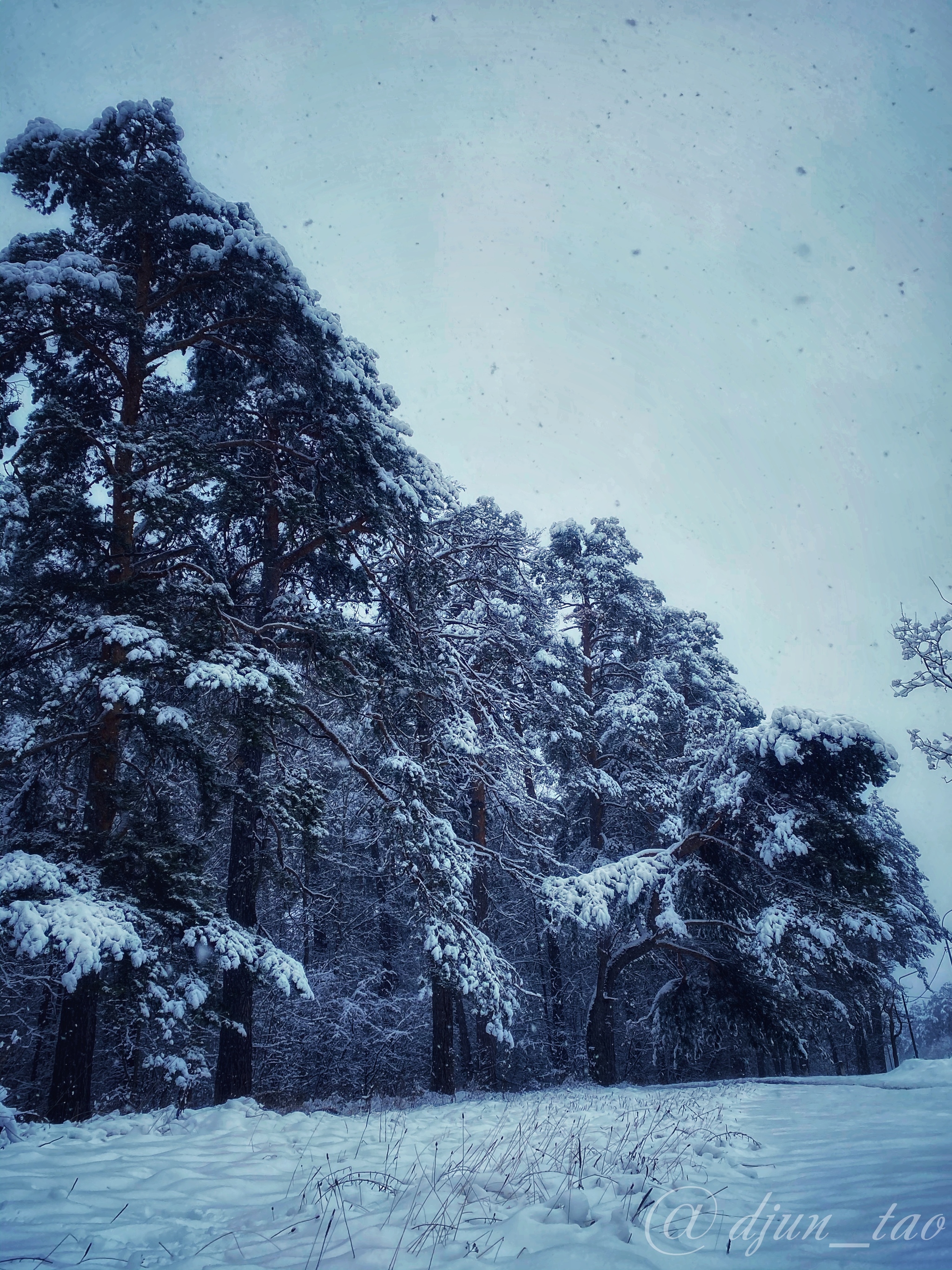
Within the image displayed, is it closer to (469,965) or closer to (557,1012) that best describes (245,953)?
(469,965)

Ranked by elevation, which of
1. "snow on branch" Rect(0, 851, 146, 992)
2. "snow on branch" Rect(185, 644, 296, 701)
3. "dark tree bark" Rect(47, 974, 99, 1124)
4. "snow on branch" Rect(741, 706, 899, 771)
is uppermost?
"snow on branch" Rect(185, 644, 296, 701)

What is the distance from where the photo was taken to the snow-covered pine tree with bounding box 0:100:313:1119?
6.53m

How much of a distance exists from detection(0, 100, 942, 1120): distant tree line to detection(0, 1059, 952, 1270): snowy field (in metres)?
1.60

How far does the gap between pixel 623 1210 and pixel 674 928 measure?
908 cm

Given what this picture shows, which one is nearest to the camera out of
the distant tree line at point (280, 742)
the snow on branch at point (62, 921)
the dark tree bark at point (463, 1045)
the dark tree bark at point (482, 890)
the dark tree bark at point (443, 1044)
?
the snow on branch at point (62, 921)

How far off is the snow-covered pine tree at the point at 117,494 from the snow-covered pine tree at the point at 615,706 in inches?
343

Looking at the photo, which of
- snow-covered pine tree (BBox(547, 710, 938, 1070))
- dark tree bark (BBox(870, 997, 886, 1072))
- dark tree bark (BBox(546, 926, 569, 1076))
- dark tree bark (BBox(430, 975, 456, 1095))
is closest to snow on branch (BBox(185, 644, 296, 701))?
snow-covered pine tree (BBox(547, 710, 938, 1070))

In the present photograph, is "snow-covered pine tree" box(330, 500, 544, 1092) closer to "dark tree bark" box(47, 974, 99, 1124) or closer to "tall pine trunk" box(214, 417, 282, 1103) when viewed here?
"tall pine trunk" box(214, 417, 282, 1103)

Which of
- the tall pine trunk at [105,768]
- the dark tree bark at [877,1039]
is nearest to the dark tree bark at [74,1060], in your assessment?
the tall pine trunk at [105,768]

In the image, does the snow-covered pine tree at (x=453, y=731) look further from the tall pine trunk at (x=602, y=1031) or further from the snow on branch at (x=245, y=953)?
the tall pine trunk at (x=602, y=1031)

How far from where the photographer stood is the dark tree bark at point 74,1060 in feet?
20.3

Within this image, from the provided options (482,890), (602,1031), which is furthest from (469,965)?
(602,1031)

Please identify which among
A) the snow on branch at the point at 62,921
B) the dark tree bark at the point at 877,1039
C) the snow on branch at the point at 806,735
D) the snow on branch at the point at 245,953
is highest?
the snow on branch at the point at 806,735

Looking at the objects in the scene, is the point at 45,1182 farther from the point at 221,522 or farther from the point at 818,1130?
the point at 221,522
